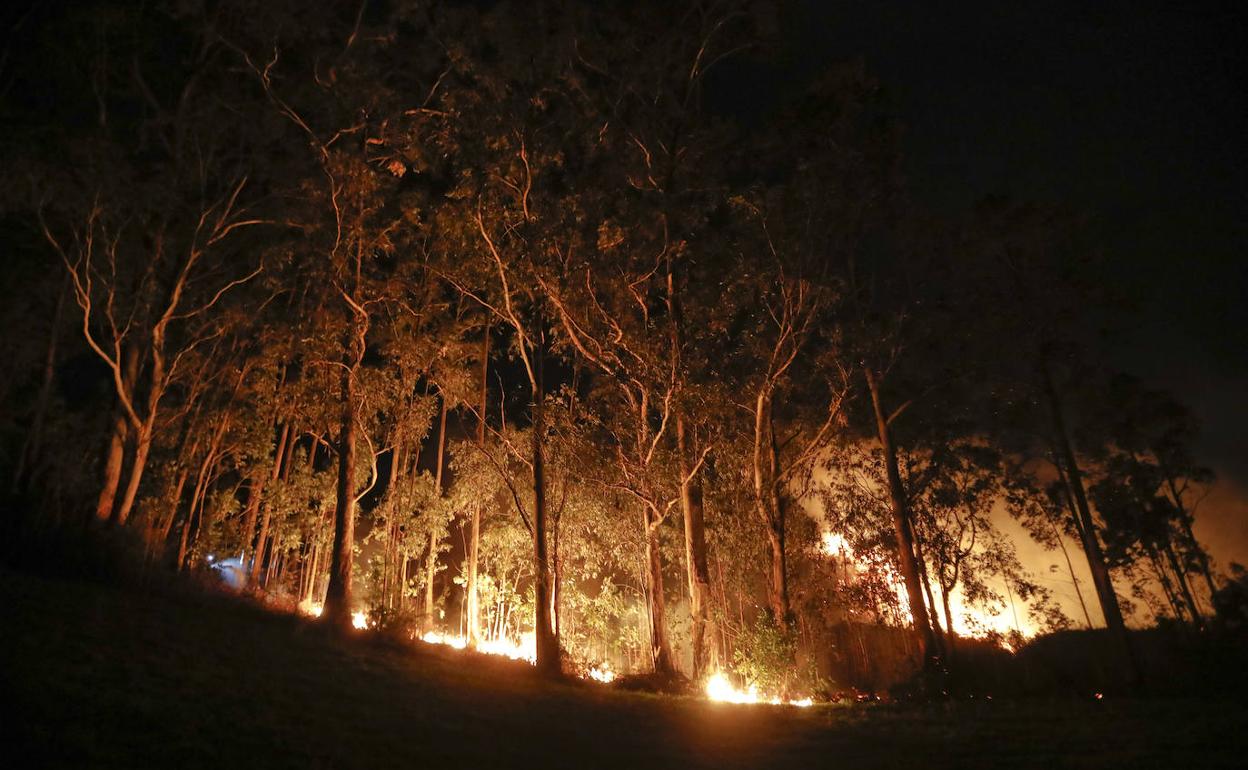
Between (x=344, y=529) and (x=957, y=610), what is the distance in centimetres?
1645

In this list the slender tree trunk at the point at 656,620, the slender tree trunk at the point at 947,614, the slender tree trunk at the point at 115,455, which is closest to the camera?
the slender tree trunk at the point at 656,620

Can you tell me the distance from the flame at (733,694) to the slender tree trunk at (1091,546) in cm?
910

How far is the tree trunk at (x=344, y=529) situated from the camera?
37.2 feet

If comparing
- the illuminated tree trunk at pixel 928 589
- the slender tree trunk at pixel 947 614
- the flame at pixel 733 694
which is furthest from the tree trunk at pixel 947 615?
the flame at pixel 733 694

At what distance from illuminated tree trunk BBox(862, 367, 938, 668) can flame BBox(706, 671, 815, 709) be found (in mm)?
4182

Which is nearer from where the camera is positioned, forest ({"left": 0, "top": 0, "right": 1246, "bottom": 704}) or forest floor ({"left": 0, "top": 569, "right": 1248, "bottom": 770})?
forest floor ({"left": 0, "top": 569, "right": 1248, "bottom": 770})

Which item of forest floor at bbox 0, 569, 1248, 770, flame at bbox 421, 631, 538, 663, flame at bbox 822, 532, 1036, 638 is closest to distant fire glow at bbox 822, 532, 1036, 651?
flame at bbox 822, 532, 1036, 638

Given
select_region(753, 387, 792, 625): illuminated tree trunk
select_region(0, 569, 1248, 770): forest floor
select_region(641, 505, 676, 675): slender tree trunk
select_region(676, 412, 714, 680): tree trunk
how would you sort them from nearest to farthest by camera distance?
select_region(0, 569, 1248, 770): forest floor, select_region(676, 412, 714, 680): tree trunk, select_region(641, 505, 676, 675): slender tree trunk, select_region(753, 387, 792, 625): illuminated tree trunk

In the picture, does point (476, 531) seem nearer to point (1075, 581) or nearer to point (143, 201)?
point (143, 201)

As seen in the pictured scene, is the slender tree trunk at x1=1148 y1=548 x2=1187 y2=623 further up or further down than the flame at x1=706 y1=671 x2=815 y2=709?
further up

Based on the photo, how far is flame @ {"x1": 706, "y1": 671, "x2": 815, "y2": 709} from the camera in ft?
34.8

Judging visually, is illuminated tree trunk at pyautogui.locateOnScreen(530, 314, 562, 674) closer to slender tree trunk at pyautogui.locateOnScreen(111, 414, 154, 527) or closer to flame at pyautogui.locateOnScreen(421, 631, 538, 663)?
flame at pyautogui.locateOnScreen(421, 631, 538, 663)

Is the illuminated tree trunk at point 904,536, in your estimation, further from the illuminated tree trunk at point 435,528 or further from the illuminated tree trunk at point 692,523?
the illuminated tree trunk at point 435,528

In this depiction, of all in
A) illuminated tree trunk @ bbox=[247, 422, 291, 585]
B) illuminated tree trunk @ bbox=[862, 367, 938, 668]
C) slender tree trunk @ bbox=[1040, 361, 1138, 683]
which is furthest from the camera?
illuminated tree trunk @ bbox=[247, 422, 291, 585]
